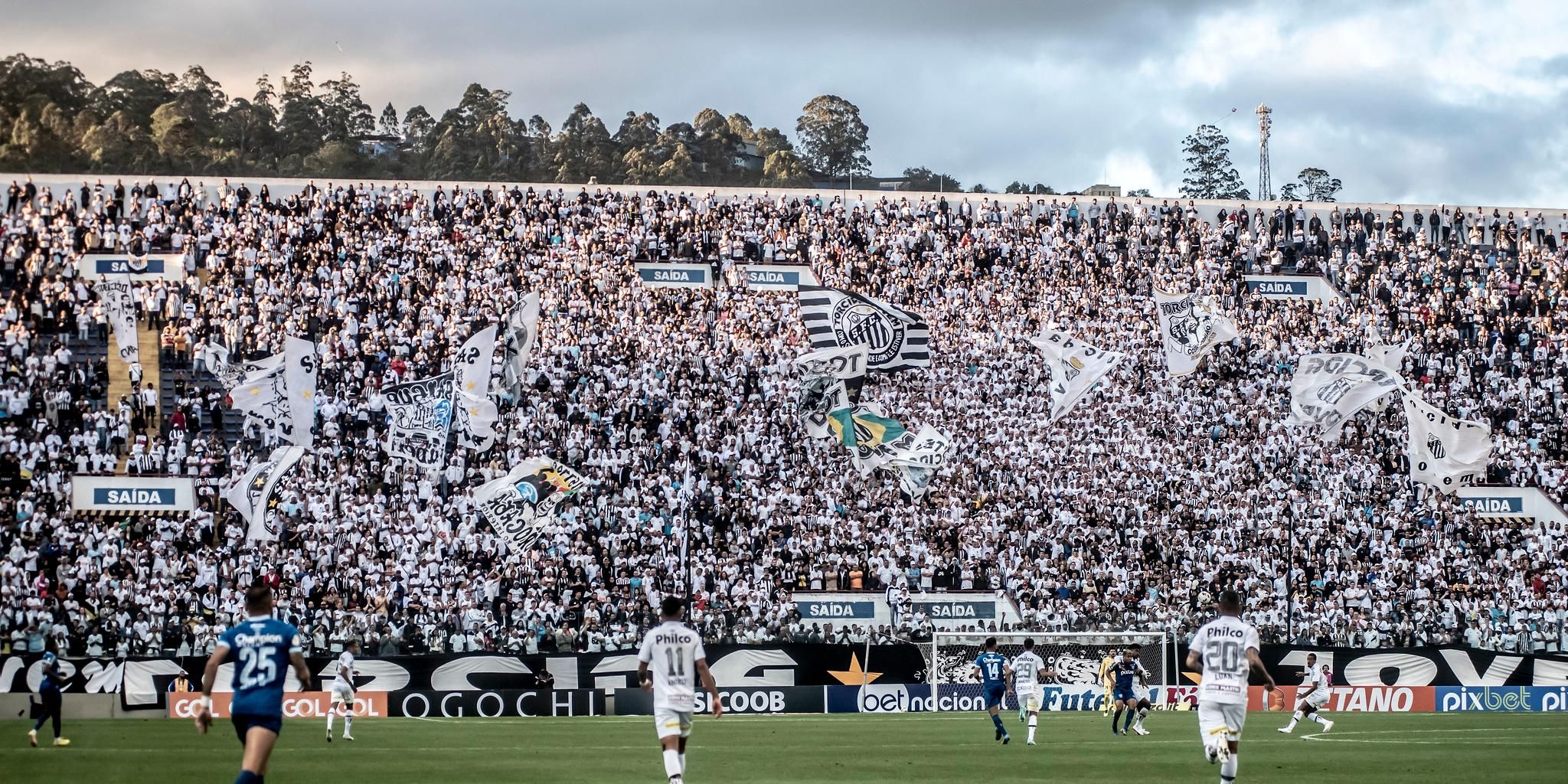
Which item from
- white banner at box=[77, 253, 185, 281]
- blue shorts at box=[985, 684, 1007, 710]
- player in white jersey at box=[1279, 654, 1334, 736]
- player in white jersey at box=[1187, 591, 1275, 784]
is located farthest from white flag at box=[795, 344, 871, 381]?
player in white jersey at box=[1187, 591, 1275, 784]

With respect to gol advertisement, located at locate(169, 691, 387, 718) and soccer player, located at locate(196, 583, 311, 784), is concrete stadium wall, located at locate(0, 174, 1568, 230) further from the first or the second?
soccer player, located at locate(196, 583, 311, 784)

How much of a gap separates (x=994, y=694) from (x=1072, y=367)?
71.1 feet

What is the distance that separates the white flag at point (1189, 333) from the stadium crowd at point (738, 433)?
2179mm

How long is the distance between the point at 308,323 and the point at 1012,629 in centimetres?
2375

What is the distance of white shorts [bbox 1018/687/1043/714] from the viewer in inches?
1106

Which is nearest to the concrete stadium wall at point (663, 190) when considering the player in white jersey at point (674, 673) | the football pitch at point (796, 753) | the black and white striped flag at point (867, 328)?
the black and white striped flag at point (867, 328)

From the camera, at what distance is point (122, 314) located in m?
47.7

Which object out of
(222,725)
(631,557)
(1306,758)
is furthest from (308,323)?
(1306,758)

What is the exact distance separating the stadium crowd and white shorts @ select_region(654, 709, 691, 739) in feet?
69.9

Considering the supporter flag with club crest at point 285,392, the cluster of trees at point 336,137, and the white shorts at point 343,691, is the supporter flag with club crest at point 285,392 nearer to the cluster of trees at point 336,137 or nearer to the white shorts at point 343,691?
the white shorts at point 343,691

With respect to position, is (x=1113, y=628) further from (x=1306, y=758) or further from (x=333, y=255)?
(x=333, y=255)

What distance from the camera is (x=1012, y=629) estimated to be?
142 ft

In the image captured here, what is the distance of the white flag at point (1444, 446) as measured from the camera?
4984cm

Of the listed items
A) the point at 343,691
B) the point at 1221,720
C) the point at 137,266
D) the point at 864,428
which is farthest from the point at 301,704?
the point at 137,266
